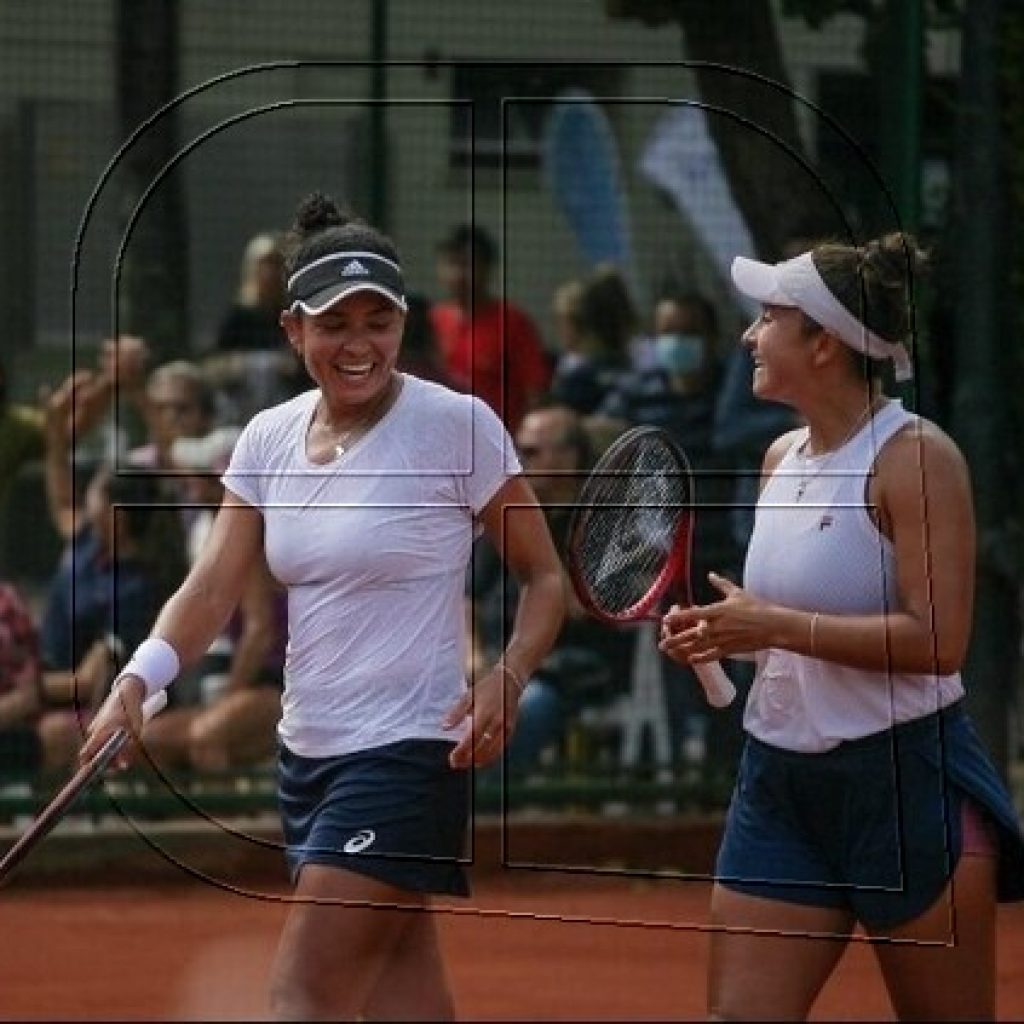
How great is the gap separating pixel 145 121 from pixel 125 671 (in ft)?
13.8

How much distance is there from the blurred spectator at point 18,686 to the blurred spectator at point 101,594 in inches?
1.3

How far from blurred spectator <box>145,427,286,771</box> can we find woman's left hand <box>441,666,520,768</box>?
301 cm

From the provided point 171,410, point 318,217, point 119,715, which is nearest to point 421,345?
point 171,410

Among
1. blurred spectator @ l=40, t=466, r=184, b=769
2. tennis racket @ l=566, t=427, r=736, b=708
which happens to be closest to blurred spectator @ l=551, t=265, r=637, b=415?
blurred spectator @ l=40, t=466, r=184, b=769

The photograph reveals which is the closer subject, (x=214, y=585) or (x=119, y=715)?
(x=119, y=715)

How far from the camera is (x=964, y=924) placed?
4.77 meters

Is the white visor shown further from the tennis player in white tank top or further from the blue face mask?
the blue face mask

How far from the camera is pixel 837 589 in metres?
4.80

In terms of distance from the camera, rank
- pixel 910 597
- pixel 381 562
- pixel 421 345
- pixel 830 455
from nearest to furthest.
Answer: pixel 910 597 → pixel 830 455 → pixel 381 562 → pixel 421 345

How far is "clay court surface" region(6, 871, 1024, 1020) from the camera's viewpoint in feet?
24.9

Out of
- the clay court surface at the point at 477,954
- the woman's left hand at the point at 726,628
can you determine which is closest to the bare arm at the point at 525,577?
the woman's left hand at the point at 726,628

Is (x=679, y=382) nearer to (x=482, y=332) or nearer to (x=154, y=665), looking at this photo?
(x=482, y=332)

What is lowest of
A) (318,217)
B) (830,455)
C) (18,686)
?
(18,686)

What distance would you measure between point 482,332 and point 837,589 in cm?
448
